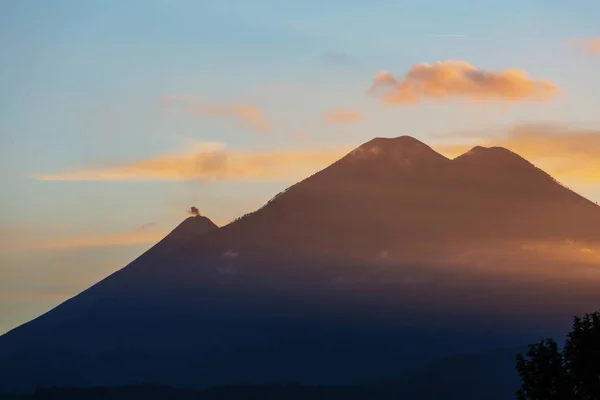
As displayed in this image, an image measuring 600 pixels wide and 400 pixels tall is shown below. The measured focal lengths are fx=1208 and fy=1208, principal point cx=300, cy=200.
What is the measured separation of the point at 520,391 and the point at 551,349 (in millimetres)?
3270

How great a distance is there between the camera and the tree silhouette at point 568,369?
72.8 meters

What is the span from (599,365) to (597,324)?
2965mm

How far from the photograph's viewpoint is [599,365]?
238 ft

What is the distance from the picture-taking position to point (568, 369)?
73500 mm

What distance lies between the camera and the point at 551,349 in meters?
75.2

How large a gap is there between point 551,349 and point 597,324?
3.22 m

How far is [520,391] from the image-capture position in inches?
2972

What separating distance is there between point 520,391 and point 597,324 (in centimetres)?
634

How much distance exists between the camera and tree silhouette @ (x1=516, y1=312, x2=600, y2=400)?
72750 mm

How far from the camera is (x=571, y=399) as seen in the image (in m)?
71.7

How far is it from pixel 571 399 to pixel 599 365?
2.83 metres

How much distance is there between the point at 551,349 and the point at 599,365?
139 inches
